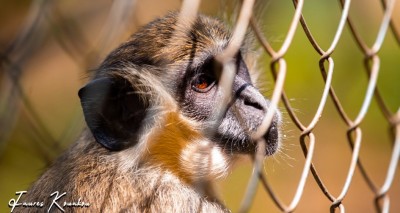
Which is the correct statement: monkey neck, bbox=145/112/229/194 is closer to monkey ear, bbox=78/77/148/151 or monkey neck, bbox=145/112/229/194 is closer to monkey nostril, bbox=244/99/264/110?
monkey ear, bbox=78/77/148/151

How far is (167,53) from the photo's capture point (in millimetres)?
3500

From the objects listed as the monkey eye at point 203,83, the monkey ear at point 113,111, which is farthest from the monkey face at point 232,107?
the monkey ear at point 113,111

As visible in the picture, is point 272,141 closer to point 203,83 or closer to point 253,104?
point 253,104

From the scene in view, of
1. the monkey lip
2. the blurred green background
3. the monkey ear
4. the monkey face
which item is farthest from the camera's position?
the blurred green background

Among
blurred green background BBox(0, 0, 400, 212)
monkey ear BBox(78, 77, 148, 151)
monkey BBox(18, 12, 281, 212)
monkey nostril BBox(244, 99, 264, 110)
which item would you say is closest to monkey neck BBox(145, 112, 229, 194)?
monkey BBox(18, 12, 281, 212)

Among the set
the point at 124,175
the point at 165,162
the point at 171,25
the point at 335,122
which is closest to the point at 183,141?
the point at 165,162

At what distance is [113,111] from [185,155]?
1.43ft

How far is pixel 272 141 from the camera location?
3.33 metres

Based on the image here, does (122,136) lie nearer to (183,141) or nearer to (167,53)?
(183,141)

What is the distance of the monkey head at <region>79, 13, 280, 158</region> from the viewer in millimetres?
3162

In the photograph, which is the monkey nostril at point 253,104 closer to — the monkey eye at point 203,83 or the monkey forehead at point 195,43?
the monkey eye at point 203,83

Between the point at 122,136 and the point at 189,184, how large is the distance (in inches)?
16.9

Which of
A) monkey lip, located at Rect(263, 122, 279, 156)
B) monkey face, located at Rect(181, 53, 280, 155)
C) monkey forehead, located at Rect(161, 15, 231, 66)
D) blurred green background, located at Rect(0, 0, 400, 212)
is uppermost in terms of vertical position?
monkey forehead, located at Rect(161, 15, 231, 66)

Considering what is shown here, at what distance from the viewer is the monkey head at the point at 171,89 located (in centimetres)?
316
